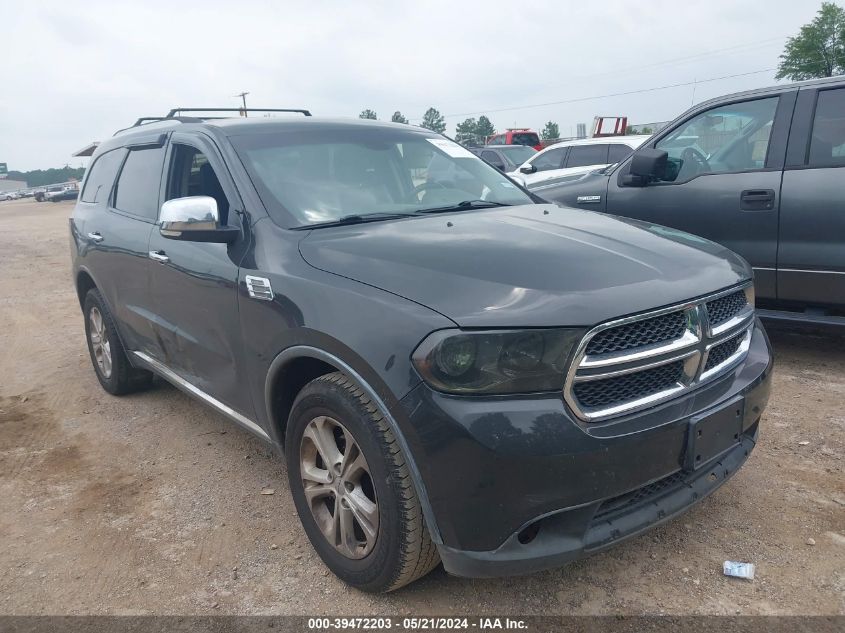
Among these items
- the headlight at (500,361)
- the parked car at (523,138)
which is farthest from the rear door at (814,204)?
the parked car at (523,138)

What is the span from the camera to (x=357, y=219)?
3.04 m

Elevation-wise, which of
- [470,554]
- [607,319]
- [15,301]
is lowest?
[15,301]

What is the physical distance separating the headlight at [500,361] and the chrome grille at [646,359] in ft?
0.22

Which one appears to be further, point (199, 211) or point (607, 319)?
point (199, 211)

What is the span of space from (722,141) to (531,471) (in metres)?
4.01

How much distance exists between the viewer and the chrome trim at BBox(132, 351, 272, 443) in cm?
315

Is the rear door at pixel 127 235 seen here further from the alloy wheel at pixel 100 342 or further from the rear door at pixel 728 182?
the rear door at pixel 728 182

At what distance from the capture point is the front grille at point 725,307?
2502 millimetres

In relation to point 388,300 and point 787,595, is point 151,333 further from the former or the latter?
point 787,595

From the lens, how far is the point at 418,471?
2.14m

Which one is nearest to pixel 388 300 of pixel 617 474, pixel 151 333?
pixel 617 474

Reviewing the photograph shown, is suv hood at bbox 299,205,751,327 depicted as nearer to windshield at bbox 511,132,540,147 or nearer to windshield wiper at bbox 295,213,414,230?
windshield wiper at bbox 295,213,414,230

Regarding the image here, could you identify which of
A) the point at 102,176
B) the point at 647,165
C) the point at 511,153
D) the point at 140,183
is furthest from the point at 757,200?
the point at 511,153

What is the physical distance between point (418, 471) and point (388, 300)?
1.82 feet
